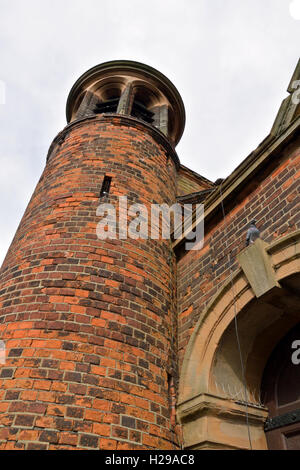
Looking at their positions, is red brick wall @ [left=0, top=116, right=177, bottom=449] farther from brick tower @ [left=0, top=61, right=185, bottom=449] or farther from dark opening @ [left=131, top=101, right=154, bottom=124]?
dark opening @ [left=131, top=101, right=154, bottom=124]

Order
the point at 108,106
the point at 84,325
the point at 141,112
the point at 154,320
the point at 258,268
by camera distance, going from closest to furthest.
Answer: the point at 84,325, the point at 258,268, the point at 154,320, the point at 108,106, the point at 141,112

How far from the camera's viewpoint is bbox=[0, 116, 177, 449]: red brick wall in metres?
3.05

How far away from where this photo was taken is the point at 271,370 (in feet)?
13.8

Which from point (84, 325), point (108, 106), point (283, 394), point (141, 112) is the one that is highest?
point (141, 112)

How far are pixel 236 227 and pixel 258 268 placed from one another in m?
0.97

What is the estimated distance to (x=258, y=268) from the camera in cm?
382

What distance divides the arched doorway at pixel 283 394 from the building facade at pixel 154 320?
0.01 m

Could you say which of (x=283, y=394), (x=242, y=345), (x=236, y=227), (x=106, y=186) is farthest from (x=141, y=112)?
(x=283, y=394)

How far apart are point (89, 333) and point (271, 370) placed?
2274 millimetres

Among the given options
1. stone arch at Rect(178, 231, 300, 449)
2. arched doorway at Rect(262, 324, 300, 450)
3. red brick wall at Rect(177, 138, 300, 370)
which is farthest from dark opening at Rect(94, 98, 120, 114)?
arched doorway at Rect(262, 324, 300, 450)

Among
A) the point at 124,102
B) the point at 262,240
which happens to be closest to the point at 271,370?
the point at 262,240

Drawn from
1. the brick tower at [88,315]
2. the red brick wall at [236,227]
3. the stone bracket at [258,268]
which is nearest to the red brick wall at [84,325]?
the brick tower at [88,315]

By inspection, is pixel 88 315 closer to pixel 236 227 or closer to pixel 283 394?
pixel 236 227

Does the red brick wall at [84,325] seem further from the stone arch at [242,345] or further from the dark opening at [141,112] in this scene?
the dark opening at [141,112]
